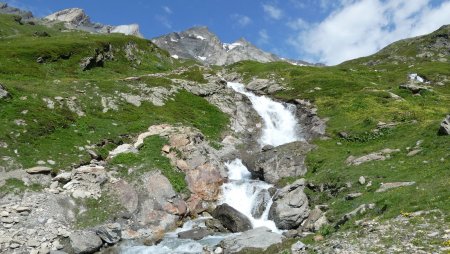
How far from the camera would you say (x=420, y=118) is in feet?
183

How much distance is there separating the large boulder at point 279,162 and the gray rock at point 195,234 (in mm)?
13142

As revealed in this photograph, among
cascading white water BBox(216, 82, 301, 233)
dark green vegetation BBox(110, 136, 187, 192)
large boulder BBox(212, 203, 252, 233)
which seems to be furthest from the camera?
cascading white water BBox(216, 82, 301, 233)

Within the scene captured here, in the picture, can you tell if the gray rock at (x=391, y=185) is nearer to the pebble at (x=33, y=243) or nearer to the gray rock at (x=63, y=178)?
the pebble at (x=33, y=243)

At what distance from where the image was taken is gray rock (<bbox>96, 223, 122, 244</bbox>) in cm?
3216

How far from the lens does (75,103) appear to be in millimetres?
50531

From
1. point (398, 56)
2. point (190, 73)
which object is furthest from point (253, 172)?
point (398, 56)

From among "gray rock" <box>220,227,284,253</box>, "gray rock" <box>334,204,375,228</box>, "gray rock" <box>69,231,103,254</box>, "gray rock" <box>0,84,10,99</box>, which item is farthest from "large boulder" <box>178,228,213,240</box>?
"gray rock" <box>0,84,10,99</box>

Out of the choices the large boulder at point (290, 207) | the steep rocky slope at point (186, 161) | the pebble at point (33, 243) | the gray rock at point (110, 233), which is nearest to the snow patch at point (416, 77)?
the steep rocky slope at point (186, 161)

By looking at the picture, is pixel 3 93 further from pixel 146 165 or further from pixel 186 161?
pixel 186 161

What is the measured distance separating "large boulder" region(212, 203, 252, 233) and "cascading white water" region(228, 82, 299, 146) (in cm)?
2592

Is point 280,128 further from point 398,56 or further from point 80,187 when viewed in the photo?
point 398,56

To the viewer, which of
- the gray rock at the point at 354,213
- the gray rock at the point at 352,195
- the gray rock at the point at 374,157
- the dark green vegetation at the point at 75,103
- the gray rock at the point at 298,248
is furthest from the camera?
the gray rock at the point at 374,157

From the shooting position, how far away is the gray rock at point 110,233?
3216 cm

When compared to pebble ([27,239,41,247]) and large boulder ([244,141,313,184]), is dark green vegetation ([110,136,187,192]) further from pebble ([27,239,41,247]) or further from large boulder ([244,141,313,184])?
pebble ([27,239,41,247])
